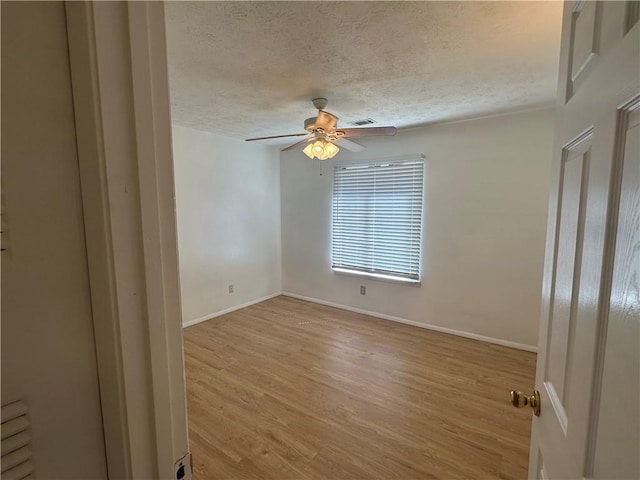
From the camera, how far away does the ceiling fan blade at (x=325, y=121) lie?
7.60 ft

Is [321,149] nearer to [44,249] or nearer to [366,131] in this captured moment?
[366,131]

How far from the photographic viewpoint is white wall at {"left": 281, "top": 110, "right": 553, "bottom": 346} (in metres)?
2.91

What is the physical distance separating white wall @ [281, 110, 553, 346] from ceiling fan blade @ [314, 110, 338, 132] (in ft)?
4.91

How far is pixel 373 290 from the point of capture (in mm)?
4000

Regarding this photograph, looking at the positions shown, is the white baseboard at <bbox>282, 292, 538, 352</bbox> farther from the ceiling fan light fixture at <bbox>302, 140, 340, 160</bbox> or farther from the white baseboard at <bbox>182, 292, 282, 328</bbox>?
the ceiling fan light fixture at <bbox>302, 140, 340, 160</bbox>

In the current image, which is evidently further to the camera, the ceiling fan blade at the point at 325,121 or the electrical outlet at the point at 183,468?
the ceiling fan blade at the point at 325,121

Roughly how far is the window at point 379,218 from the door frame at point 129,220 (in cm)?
330

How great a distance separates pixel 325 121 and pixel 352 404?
83.8 inches

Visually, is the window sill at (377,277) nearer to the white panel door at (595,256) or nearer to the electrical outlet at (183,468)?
the white panel door at (595,256)

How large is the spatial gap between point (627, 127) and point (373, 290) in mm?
3603

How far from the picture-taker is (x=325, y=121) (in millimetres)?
2330

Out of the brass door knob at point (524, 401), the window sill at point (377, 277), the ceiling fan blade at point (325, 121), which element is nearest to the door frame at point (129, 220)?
the brass door knob at point (524, 401)

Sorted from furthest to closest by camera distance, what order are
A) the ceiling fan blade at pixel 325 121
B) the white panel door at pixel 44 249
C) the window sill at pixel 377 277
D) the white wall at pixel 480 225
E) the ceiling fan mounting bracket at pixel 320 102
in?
1. the window sill at pixel 377 277
2. the white wall at pixel 480 225
3. the ceiling fan mounting bracket at pixel 320 102
4. the ceiling fan blade at pixel 325 121
5. the white panel door at pixel 44 249

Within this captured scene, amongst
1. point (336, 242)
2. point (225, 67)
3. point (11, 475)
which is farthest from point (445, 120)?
point (11, 475)
